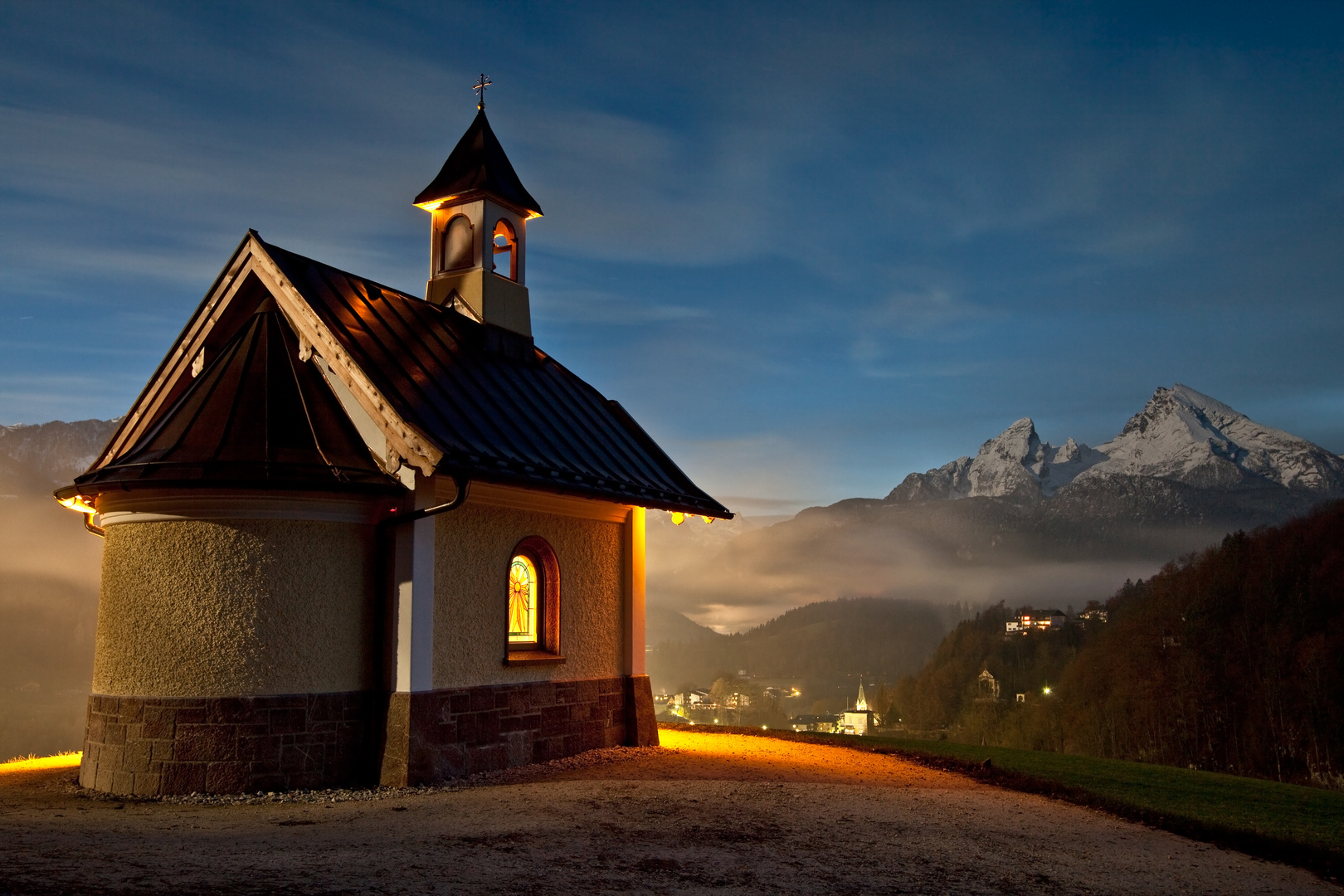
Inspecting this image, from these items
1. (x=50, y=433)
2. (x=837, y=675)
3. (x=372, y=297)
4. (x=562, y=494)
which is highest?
(x=50, y=433)

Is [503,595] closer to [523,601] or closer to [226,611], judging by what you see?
[523,601]

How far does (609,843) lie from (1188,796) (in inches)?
296

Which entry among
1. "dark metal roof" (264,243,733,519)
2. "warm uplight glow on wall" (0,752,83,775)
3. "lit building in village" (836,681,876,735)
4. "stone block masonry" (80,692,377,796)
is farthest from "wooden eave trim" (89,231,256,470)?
"lit building in village" (836,681,876,735)

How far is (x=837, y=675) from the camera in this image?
190m

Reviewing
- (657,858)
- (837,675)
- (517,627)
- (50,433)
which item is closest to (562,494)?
(517,627)

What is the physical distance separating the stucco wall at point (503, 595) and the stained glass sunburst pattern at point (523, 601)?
15.8 inches

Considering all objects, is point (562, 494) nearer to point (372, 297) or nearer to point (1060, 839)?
point (372, 297)

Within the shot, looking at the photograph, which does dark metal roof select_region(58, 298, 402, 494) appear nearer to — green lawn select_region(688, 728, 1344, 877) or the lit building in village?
green lawn select_region(688, 728, 1344, 877)

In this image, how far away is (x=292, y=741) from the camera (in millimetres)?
10664

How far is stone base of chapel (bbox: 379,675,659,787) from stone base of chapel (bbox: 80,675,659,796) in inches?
0.6

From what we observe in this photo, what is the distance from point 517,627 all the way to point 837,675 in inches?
7259

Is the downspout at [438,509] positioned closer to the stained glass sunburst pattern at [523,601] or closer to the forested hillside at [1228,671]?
the stained glass sunburst pattern at [523,601]

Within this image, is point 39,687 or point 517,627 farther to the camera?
point 39,687

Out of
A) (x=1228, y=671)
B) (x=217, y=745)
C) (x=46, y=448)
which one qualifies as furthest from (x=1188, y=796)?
(x=46, y=448)
